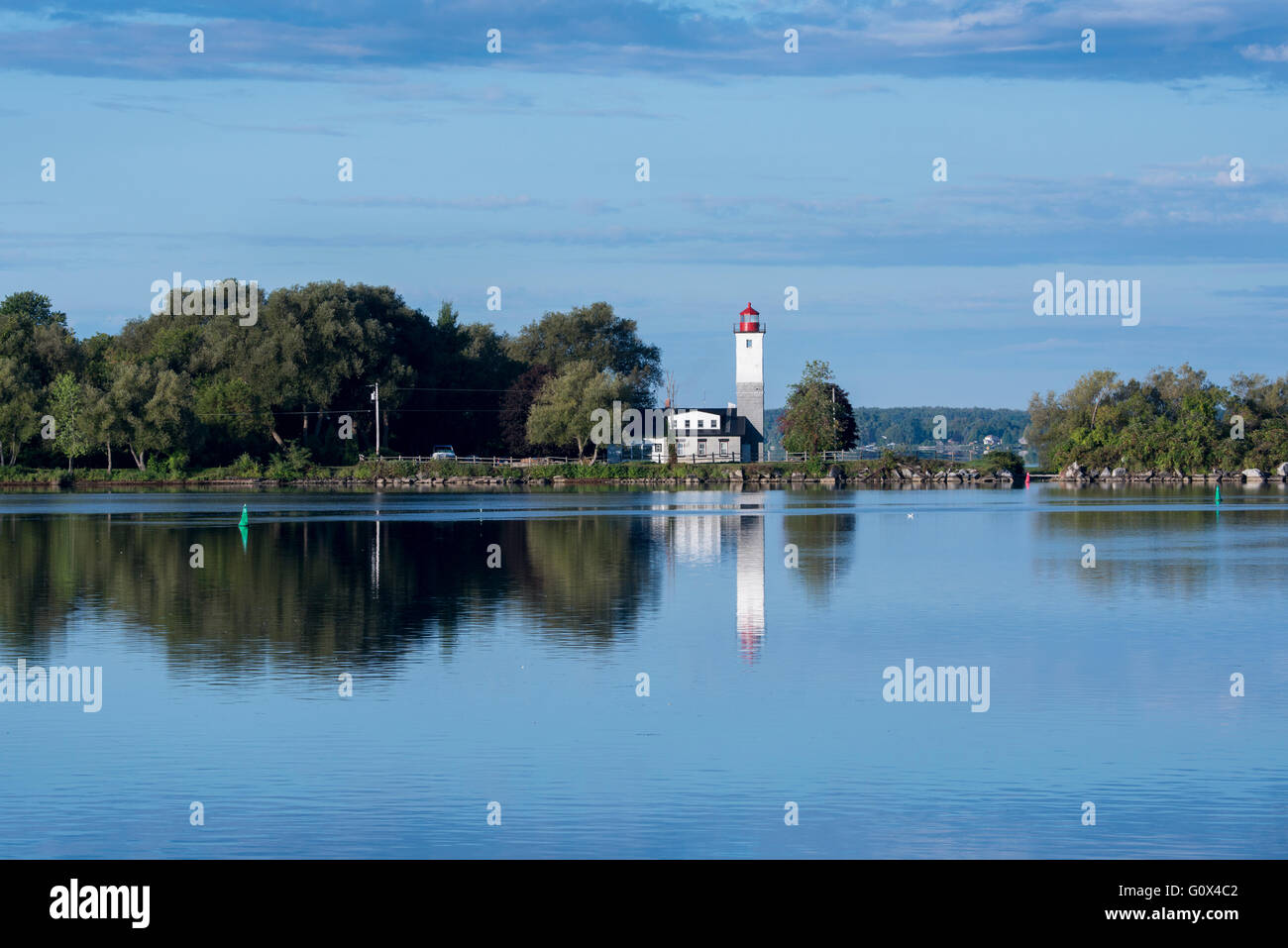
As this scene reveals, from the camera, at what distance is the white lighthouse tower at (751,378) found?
130375mm

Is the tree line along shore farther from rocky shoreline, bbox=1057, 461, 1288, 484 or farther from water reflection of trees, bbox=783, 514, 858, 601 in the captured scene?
water reflection of trees, bbox=783, 514, 858, 601

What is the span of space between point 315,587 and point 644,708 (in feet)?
46.6

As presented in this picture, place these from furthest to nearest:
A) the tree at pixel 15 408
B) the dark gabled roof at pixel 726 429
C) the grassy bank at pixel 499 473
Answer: the dark gabled roof at pixel 726 429
the grassy bank at pixel 499 473
the tree at pixel 15 408

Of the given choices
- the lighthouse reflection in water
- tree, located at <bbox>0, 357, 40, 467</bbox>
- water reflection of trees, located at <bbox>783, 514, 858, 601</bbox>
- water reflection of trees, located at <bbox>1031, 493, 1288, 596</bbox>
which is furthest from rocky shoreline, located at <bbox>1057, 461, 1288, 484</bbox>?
tree, located at <bbox>0, 357, 40, 467</bbox>

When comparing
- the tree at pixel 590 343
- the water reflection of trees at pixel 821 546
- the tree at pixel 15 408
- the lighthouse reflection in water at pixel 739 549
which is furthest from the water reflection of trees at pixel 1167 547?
the tree at pixel 590 343

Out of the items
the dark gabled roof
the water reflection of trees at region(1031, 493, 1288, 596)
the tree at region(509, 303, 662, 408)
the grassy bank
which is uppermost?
the tree at region(509, 303, 662, 408)

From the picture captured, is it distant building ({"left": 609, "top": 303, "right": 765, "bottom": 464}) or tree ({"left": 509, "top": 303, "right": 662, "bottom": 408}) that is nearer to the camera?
distant building ({"left": 609, "top": 303, "right": 765, "bottom": 464})

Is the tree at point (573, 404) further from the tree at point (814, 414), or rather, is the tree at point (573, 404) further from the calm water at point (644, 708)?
the calm water at point (644, 708)

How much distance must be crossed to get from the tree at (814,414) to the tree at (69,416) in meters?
55.1

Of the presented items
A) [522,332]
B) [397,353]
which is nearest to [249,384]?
[397,353]

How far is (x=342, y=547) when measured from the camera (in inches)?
1566

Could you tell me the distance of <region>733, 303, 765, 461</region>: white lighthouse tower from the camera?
428 feet

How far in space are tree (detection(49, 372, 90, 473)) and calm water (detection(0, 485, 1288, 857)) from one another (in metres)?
67.7
